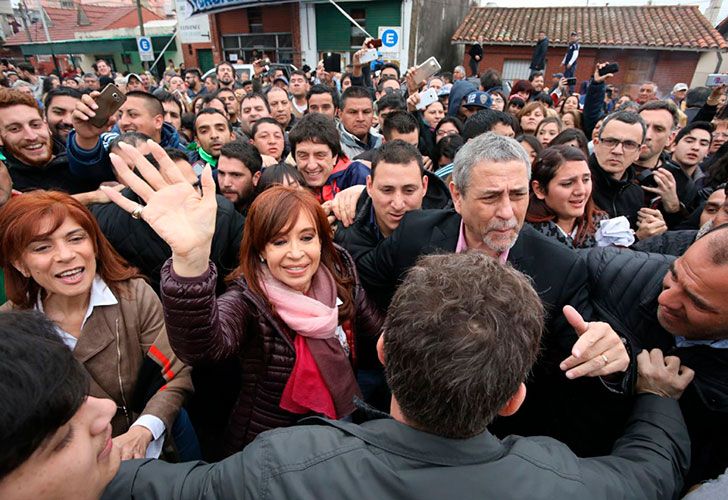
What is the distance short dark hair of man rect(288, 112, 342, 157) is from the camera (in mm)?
3467

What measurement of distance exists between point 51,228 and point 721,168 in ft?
16.6

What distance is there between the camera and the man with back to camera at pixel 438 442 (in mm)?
917

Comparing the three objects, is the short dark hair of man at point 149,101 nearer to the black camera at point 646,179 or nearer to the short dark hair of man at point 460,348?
the short dark hair of man at point 460,348

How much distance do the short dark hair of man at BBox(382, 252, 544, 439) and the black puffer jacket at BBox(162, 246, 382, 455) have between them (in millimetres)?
731

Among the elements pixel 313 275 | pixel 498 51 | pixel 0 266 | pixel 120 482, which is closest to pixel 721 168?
pixel 313 275

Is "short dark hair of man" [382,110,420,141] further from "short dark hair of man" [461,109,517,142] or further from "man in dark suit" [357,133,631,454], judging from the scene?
"man in dark suit" [357,133,631,454]

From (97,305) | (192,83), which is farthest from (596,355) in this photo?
(192,83)

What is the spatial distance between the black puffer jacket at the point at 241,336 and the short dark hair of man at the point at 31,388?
409 millimetres

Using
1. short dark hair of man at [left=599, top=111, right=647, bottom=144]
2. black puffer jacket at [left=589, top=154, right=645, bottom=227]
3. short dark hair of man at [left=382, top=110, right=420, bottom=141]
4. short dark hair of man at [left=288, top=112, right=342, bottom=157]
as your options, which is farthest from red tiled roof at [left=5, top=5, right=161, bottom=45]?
black puffer jacket at [left=589, top=154, right=645, bottom=227]

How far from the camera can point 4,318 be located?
99 centimetres

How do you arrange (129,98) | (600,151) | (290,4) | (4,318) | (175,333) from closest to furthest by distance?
(4,318), (175,333), (600,151), (129,98), (290,4)

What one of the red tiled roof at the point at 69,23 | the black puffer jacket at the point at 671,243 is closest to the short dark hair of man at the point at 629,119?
the black puffer jacket at the point at 671,243

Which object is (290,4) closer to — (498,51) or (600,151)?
(498,51)

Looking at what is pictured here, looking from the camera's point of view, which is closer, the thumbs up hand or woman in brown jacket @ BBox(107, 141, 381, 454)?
the thumbs up hand
